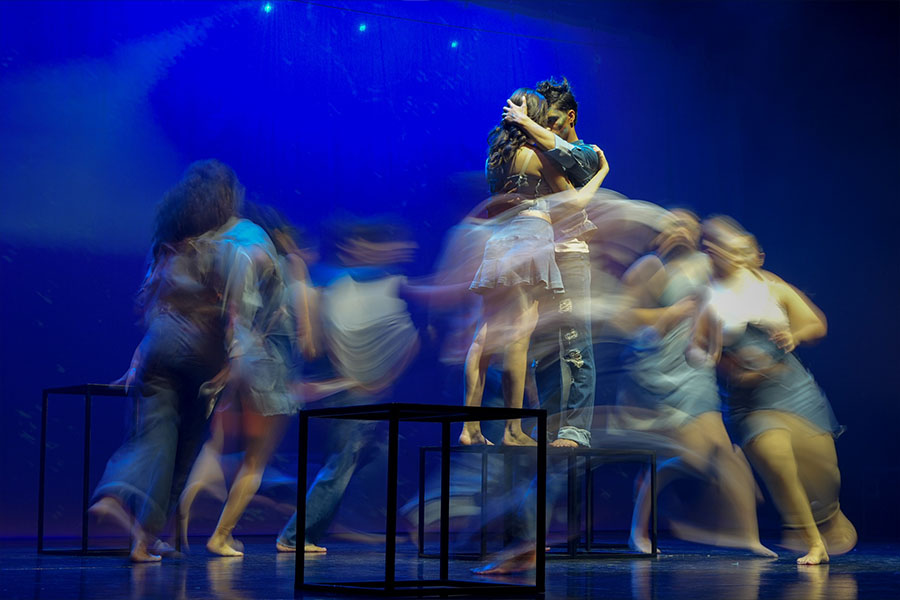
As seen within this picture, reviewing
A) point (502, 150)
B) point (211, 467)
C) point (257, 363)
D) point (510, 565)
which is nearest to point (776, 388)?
point (502, 150)

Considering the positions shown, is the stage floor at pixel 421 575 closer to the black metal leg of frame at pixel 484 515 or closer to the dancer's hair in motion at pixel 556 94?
the black metal leg of frame at pixel 484 515

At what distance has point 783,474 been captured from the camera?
15.6 feet

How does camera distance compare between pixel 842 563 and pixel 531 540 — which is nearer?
pixel 531 540

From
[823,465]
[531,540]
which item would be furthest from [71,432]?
[823,465]

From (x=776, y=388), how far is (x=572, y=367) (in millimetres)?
849

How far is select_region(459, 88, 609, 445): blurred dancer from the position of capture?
432 cm

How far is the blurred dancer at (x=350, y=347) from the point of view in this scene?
5.09 meters

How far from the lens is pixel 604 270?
5.39m

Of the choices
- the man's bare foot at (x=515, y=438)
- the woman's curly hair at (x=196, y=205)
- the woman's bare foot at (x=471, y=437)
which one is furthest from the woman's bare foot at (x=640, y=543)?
the woman's curly hair at (x=196, y=205)

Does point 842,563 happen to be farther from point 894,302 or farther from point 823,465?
point 894,302

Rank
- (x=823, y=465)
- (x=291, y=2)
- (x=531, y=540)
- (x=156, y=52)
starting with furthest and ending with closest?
1. (x=291, y=2)
2. (x=156, y=52)
3. (x=823, y=465)
4. (x=531, y=540)

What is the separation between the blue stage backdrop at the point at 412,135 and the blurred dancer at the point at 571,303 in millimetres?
2787

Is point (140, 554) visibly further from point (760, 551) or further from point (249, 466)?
point (760, 551)

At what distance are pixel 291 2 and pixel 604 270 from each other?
315 centimetres
